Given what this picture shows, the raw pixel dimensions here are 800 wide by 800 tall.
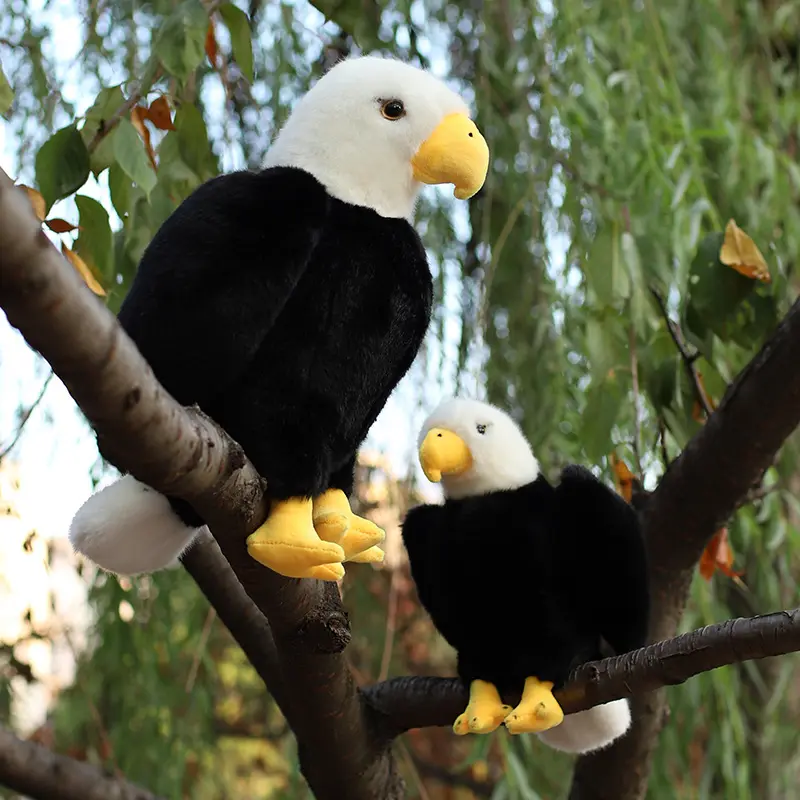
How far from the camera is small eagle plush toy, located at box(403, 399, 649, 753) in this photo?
0.95 meters

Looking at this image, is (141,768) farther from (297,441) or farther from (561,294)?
(297,441)

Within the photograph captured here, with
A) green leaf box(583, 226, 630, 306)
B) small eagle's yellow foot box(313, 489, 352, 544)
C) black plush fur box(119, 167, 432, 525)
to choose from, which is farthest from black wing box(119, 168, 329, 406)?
green leaf box(583, 226, 630, 306)

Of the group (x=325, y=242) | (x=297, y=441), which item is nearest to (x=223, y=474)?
(x=297, y=441)

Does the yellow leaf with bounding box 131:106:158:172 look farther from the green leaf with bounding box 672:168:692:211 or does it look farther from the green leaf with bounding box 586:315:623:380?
the green leaf with bounding box 672:168:692:211

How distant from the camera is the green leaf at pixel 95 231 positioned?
2.81 ft

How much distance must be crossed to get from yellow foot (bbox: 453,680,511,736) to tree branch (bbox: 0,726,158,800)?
0.44m

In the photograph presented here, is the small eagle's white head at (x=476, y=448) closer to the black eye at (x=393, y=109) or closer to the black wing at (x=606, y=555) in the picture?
the black wing at (x=606, y=555)

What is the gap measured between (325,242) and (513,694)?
1.48 feet

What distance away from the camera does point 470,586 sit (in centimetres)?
98

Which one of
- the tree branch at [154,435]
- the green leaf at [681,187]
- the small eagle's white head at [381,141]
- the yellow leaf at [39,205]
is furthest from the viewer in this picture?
the green leaf at [681,187]

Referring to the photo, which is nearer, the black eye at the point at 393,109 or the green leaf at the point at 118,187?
the black eye at the point at 393,109

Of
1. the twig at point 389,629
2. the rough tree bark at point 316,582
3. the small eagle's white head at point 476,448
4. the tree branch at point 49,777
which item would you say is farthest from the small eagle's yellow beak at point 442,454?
the tree branch at point 49,777

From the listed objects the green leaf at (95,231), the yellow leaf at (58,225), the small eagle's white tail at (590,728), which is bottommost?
the small eagle's white tail at (590,728)

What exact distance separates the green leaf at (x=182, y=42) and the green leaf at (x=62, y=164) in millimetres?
96
